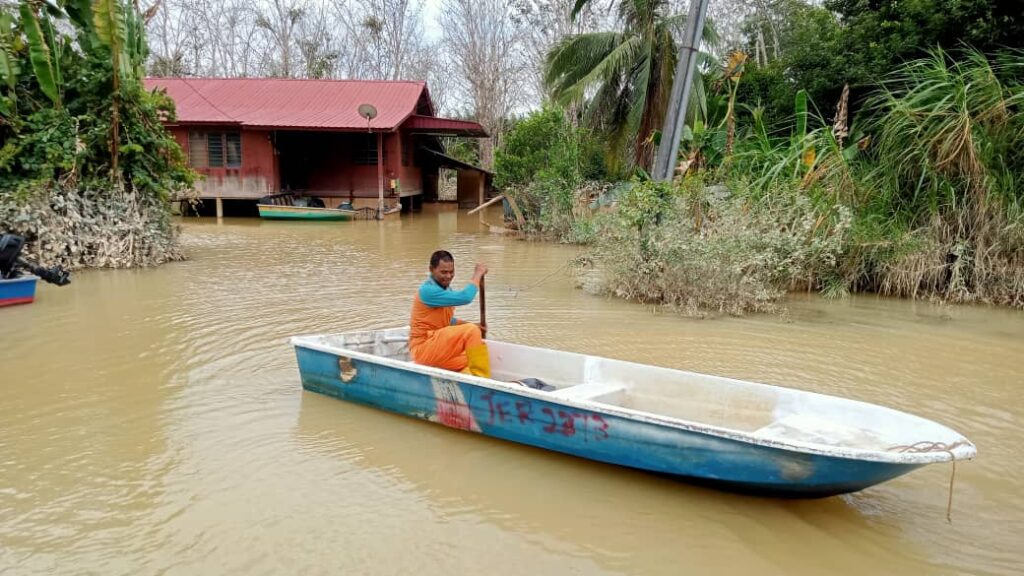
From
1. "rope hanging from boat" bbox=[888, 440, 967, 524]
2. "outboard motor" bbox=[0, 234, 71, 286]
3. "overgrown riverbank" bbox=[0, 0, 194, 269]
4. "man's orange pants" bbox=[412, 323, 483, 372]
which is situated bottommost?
"rope hanging from boat" bbox=[888, 440, 967, 524]

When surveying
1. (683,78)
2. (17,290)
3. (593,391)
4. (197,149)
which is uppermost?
(683,78)

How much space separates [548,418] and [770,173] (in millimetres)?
7648

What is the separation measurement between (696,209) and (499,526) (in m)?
7.19

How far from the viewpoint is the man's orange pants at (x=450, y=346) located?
225 inches

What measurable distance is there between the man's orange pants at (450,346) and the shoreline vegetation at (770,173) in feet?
14.6

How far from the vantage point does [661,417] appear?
4387 millimetres

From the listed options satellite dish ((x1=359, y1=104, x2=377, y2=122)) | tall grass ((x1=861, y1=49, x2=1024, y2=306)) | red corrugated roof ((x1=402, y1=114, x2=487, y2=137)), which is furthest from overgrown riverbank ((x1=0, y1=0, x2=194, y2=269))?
tall grass ((x1=861, y1=49, x2=1024, y2=306))

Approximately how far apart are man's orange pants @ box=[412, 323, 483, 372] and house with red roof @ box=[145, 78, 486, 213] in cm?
1687

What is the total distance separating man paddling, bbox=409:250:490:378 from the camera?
5715 mm

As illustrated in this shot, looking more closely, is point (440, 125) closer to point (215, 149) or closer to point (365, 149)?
point (365, 149)

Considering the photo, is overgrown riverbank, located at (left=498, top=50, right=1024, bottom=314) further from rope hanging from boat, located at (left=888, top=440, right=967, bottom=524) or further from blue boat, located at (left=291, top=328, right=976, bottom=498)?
rope hanging from boat, located at (left=888, top=440, right=967, bottom=524)

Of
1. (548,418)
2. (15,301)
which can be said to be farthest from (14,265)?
(548,418)

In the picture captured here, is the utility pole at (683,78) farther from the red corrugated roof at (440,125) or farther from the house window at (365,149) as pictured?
the house window at (365,149)

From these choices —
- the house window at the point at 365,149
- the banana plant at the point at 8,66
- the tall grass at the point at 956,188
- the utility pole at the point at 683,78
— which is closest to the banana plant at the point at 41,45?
the banana plant at the point at 8,66
